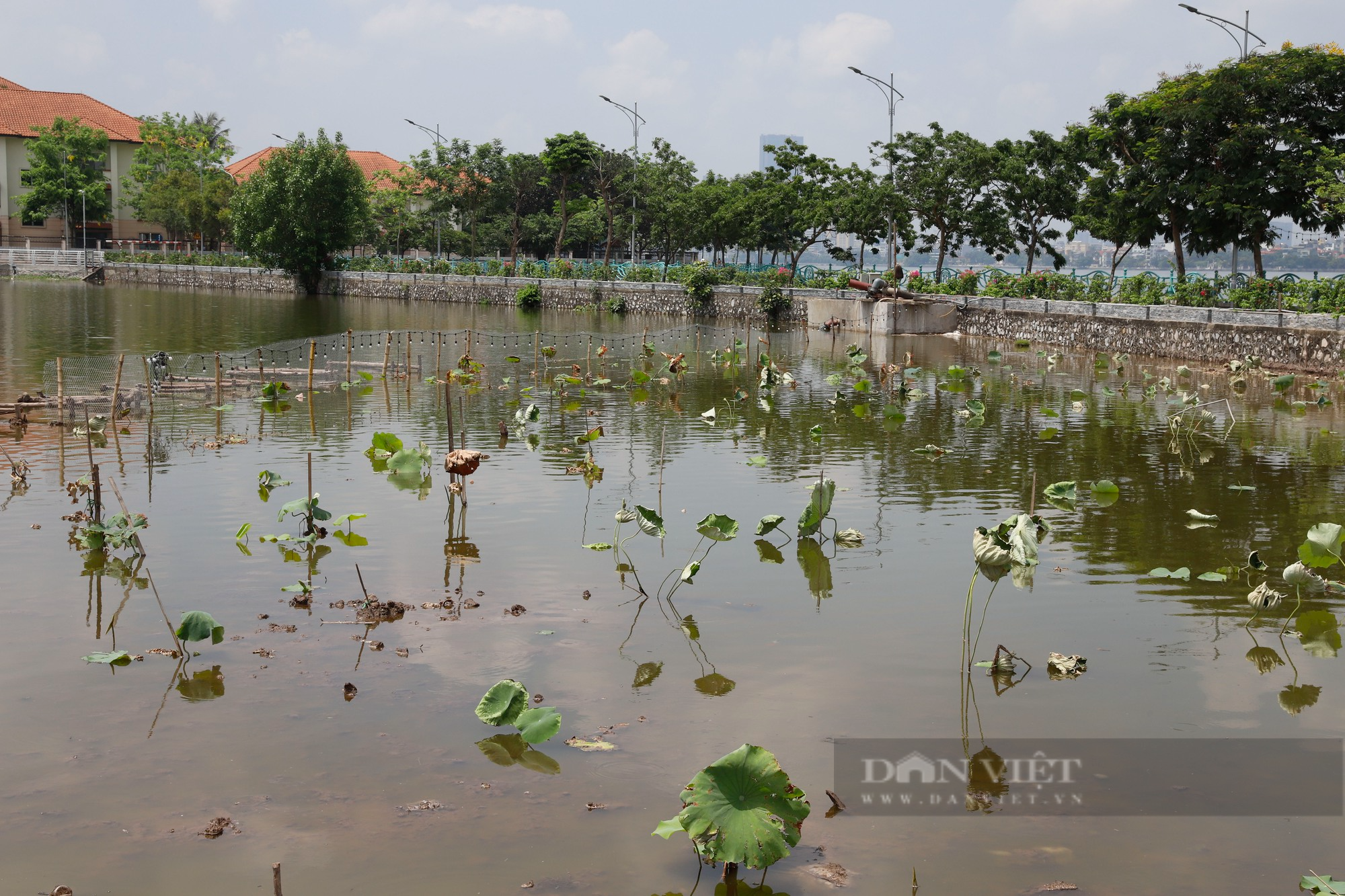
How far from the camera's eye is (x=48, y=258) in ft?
268

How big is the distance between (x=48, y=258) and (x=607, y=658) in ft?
282

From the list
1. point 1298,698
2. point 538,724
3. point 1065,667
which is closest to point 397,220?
point 1065,667

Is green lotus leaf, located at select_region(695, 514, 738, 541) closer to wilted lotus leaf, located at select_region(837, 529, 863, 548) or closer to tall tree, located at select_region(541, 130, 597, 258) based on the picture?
wilted lotus leaf, located at select_region(837, 529, 863, 548)

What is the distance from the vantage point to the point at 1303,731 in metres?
7.52

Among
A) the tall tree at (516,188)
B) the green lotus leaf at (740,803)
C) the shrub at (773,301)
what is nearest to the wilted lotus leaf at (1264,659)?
the green lotus leaf at (740,803)

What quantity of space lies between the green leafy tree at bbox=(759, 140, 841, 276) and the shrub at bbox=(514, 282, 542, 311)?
12542mm

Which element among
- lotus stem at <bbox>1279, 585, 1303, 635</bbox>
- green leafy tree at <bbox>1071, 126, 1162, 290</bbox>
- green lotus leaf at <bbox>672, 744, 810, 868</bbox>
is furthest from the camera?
green leafy tree at <bbox>1071, 126, 1162, 290</bbox>

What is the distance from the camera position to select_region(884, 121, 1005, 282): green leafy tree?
48500mm

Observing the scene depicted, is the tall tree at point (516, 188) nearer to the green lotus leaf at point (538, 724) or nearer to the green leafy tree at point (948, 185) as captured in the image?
the green leafy tree at point (948, 185)

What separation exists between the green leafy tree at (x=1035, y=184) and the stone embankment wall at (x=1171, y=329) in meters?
8.44

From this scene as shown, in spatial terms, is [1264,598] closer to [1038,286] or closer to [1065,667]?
[1065,667]

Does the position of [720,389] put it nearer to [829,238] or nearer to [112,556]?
[112,556]

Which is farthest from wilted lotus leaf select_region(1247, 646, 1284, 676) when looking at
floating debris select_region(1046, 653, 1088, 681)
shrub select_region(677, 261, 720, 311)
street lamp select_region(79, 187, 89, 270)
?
street lamp select_region(79, 187, 89, 270)

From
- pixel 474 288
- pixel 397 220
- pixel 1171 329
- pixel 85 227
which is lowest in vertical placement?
pixel 1171 329
